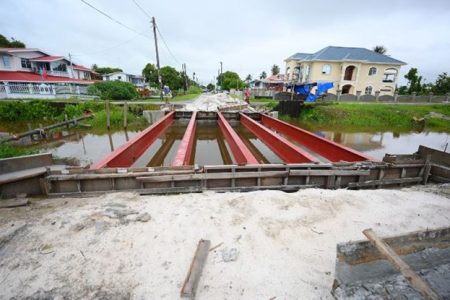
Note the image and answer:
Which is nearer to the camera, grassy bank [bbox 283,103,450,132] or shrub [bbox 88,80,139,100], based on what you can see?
grassy bank [bbox 283,103,450,132]

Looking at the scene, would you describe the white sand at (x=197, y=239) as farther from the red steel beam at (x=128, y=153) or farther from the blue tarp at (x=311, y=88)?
the blue tarp at (x=311, y=88)

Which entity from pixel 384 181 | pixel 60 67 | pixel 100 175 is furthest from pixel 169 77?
pixel 384 181

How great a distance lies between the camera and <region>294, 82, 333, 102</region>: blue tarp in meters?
16.3

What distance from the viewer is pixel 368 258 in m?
2.09

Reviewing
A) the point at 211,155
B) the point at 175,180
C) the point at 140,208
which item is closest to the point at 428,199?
the point at 175,180

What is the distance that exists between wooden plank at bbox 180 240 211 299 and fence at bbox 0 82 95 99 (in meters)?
24.8

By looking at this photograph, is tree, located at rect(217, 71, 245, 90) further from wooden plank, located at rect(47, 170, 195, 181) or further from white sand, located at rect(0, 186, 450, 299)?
white sand, located at rect(0, 186, 450, 299)

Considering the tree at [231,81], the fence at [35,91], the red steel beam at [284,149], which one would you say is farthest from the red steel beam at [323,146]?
the tree at [231,81]

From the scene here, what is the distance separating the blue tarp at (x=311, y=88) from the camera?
53.6ft

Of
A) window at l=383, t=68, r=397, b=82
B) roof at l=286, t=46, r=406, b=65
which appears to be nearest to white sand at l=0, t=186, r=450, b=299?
roof at l=286, t=46, r=406, b=65

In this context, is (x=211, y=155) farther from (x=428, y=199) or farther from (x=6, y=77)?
(x=6, y=77)

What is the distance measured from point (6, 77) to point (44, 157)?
27542 mm

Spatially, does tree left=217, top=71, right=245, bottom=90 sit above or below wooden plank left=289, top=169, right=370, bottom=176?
above

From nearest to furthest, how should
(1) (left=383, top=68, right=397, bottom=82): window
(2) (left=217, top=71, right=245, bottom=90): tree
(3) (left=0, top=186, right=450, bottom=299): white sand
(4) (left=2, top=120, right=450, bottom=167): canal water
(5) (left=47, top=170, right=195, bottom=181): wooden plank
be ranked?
(3) (left=0, top=186, right=450, bottom=299): white sand, (5) (left=47, top=170, right=195, bottom=181): wooden plank, (4) (left=2, top=120, right=450, bottom=167): canal water, (1) (left=383, top=68, right=397, bottom=82): window, (2) (left=217, top=71, right=245, bottom=90): tree
